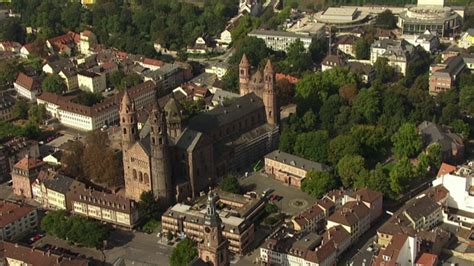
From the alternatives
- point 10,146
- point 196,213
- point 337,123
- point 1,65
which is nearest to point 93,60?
point 1,65

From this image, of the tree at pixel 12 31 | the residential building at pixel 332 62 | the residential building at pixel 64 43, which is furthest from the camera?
the tree at pixel 12 31

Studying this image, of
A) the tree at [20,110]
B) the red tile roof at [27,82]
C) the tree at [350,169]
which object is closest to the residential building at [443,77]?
the tree at [350,169]

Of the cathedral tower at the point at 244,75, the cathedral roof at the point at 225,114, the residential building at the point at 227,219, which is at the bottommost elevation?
Answer: the residential building at the point at 227,219

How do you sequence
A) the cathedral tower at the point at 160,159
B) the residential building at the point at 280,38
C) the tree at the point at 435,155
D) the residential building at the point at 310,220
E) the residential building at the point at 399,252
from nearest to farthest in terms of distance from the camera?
the residential building at the point at 399,252 < the residential building at the point at 310,220 < the cathedral tower at the point at 160,159 < the tree at the point at 435,155 < the residential building at the point at 280,38

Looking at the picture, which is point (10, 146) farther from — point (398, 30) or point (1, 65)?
point (398, 30)

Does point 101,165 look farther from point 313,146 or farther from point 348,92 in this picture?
point 348,92

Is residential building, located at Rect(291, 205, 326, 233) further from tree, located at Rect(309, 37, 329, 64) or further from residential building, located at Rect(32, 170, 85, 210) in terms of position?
tree, located at Rect(309, 37, 329, 64)

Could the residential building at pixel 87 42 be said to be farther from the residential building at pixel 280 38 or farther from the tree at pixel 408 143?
the tree at pixel 408 143
